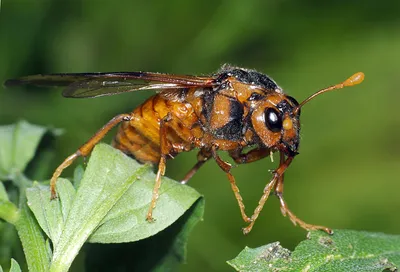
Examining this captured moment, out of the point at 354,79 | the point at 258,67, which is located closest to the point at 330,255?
the point at 354,79

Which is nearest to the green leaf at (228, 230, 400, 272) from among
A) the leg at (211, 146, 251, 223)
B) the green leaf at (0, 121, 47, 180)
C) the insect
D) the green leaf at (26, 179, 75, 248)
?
the insect

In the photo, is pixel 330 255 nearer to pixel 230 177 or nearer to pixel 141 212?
pixel 230 177

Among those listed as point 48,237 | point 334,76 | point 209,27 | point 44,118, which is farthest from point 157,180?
point 334,76

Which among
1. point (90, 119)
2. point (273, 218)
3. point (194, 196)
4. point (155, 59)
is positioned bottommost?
point (273, 218)

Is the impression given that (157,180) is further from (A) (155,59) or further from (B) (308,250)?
(A) (155,59)

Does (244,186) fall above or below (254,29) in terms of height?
below

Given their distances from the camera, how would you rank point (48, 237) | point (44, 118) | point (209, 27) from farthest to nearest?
point (209, 27) → point (44, 118) → point (48, 237)

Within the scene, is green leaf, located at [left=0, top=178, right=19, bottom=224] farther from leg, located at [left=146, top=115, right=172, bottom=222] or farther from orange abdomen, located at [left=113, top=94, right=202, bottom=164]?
orange abdomen, located at [left=113, top=94, right=202, bottom=164]

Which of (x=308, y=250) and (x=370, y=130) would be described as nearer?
(x=308, y=250)
